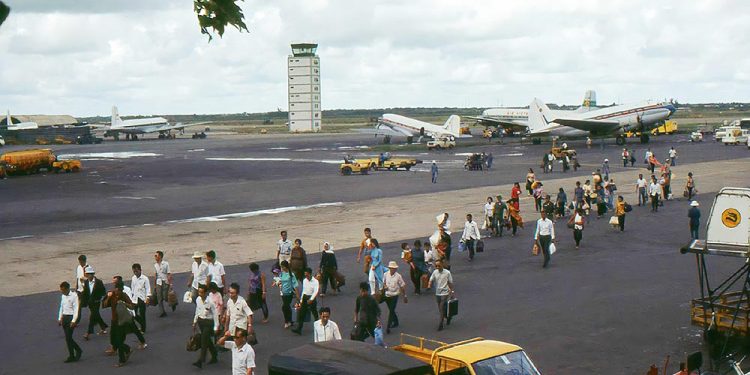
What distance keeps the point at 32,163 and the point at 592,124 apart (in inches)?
1960

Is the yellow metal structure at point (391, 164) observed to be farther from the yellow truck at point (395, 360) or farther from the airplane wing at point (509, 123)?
the yellow truck at point (395, 360)

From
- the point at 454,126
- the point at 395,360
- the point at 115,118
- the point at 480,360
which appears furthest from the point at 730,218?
the point at 115,118

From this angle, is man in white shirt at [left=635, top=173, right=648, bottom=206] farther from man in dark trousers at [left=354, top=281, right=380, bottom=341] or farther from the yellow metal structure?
the yellow metal structure

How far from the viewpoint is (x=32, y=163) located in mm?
60469

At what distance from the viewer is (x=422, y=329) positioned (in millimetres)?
16625

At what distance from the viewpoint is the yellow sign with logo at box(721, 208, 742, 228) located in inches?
545

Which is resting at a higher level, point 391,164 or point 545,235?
point 391,164

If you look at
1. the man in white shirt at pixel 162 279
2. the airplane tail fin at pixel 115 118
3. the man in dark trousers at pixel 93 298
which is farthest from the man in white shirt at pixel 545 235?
the airplane tail fin at pixel 115 118

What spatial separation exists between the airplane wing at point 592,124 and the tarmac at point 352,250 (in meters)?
20.4

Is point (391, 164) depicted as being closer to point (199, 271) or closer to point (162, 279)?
point (162, 279)

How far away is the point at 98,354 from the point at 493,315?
788 cm

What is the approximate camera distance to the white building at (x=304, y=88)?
155m

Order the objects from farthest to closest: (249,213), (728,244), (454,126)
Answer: (454,126)
(249,213)
(728,244)

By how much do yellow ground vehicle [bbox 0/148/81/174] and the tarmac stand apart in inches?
92.0
